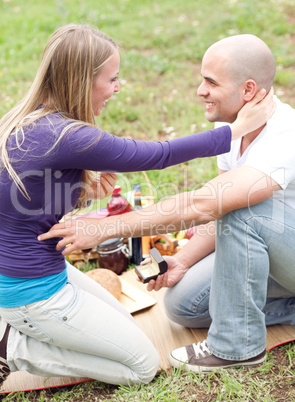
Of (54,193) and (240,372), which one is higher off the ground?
(54,193)

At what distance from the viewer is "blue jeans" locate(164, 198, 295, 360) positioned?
2012 mm

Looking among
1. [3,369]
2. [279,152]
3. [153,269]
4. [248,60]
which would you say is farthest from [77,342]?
[248,60]

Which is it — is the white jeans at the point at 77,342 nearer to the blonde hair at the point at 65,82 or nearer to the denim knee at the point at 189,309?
the denim knee at the point at 189,309

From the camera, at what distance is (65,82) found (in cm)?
191

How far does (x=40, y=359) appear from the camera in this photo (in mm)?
2094

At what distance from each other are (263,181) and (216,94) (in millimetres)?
599

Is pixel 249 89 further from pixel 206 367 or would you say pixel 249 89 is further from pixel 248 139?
pixel 206 367

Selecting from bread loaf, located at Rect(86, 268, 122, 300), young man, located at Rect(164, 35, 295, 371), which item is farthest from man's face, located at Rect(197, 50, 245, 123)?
bread loaf, located at Rect(86, 268, 122, 300)

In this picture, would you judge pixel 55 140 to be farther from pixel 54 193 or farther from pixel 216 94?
pixel 216 94

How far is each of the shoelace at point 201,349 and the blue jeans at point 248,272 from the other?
4cm

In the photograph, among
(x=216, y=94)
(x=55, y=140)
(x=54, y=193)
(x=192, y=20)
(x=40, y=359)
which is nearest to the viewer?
(x=55, y=140)

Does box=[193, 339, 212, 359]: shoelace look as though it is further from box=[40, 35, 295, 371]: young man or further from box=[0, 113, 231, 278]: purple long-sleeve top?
box=[0, 113, 231, 278]: purple long-sleeve top

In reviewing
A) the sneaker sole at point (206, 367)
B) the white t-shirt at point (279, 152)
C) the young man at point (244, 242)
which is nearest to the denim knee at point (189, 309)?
the young man at point (244, 242)

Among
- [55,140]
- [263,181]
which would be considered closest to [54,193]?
[55,140]
